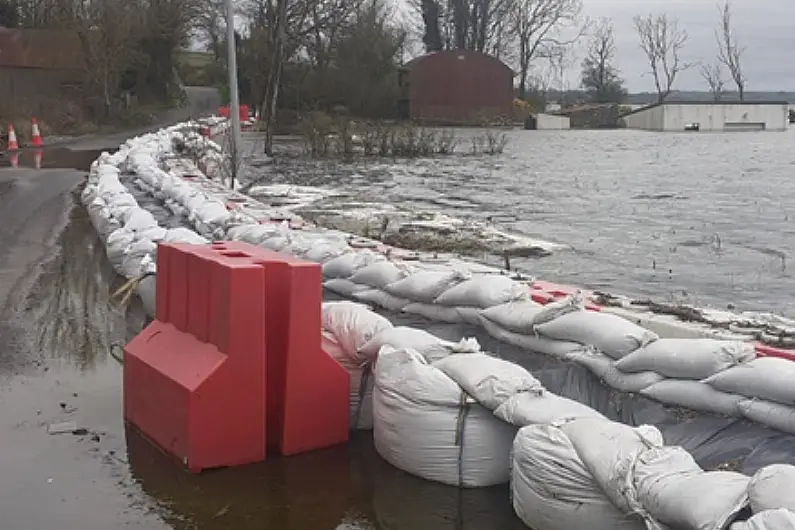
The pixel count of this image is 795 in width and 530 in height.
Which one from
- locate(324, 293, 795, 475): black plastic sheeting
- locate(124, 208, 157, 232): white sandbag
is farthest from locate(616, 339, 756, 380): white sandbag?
locate(124, 208, 157, 232): white sandbag

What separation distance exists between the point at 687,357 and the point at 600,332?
48 centimetres

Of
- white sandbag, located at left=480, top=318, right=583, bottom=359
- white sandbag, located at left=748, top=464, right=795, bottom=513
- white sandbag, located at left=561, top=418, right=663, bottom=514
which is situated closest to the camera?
white sandbag, located at left=748, top=464, right=795, bottom=513

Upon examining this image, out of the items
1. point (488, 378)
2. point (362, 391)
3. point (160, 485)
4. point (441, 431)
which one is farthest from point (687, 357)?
point (160, 485)

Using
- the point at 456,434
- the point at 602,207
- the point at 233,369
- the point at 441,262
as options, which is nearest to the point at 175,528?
the point at 233,369

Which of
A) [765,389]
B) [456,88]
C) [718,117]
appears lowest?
[765,389]

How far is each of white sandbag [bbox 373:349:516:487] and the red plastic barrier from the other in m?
0.38

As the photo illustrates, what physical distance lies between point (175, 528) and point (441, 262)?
4030 mm

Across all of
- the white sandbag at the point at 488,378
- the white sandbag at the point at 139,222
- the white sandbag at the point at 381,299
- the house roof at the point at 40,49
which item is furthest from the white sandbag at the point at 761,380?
the house roof at the point at 40,49

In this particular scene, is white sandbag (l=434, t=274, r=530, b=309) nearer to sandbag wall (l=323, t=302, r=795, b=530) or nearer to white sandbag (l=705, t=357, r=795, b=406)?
sandbag wall (l=323, t=302, r=795, b=530)

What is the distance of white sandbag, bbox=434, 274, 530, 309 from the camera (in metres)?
4.95

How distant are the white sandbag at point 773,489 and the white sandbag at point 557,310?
177 centimetres

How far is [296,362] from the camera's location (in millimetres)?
4199

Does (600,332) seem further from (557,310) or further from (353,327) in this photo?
(353,327)

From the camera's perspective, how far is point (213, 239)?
8648 mm
